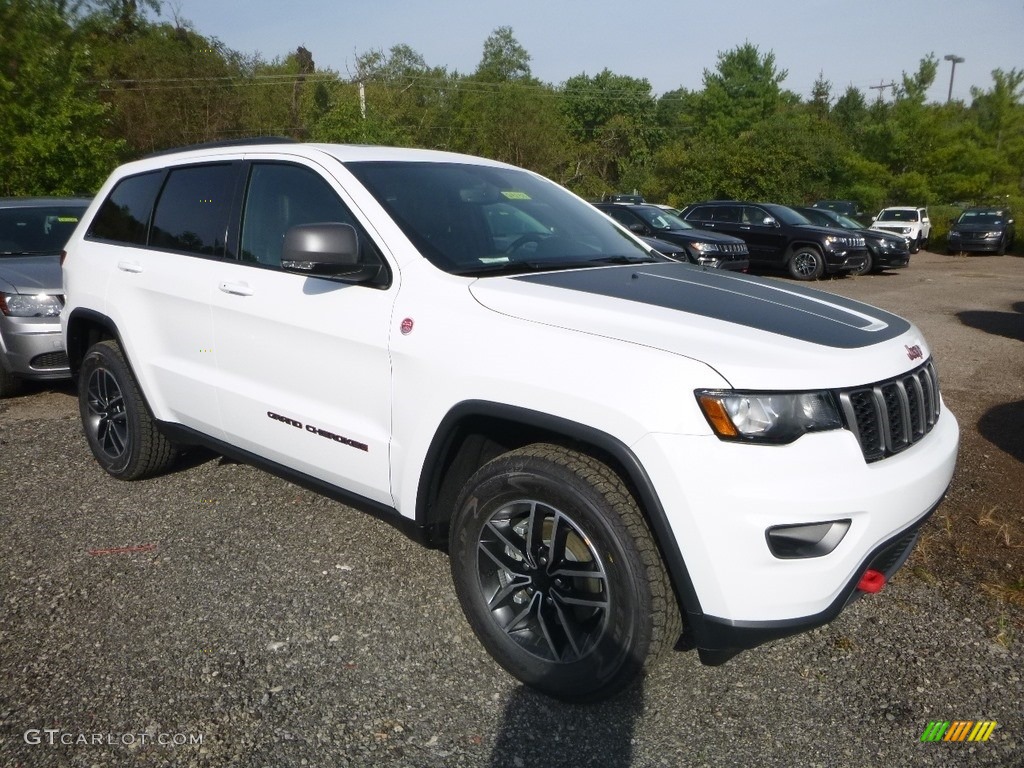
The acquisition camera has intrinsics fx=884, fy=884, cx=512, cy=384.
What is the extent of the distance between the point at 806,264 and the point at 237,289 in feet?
54.1

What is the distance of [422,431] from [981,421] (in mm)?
4862

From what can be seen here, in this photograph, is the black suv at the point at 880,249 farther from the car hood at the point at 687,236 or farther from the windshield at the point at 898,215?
the windshield at the point at 898,215

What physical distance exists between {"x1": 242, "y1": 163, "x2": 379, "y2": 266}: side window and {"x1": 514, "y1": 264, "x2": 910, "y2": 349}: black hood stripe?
0.95 m

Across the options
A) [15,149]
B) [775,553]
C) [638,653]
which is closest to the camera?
[775,553]

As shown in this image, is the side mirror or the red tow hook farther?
the side mirror

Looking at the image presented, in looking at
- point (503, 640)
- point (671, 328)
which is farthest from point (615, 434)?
point (503, 640)

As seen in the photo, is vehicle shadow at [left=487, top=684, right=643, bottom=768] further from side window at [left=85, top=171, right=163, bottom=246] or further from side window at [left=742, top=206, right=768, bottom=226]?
side window at [left=742, top=206, right=768, bottom=226]

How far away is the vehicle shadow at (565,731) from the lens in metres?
2.65

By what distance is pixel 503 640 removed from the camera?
119 inches

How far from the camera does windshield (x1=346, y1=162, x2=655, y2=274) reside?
337 cm

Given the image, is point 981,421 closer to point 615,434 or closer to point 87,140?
point 615,434

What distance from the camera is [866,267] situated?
1916cm

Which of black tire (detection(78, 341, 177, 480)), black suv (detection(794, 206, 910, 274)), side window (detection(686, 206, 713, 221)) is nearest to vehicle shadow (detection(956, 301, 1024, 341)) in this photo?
black suv (detection(794, 206, 910, 274))

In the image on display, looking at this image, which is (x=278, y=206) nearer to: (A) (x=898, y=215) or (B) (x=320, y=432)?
(B) (x=320, y=432)
